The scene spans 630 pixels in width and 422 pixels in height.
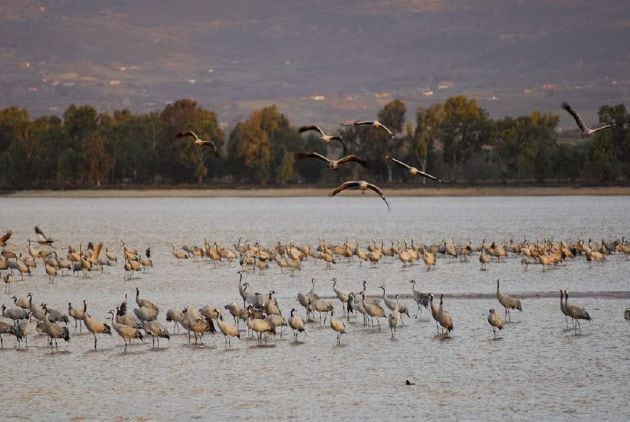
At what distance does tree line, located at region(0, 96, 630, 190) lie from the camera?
129 metres

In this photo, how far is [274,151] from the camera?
137750 millimetres

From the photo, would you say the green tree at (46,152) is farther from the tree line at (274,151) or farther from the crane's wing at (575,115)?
the crane's wing at (575,115)

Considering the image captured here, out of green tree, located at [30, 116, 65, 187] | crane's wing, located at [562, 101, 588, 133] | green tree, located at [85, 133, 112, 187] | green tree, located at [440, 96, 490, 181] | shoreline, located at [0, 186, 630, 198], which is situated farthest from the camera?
green tree, located at [30, 116, 65, 187]

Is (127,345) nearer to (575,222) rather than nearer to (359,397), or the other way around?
(359,397)

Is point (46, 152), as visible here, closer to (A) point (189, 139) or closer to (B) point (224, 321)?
(A) point (189, 139)

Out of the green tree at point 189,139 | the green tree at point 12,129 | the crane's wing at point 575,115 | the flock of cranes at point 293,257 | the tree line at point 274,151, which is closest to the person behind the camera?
the crane's wing at point 575,115

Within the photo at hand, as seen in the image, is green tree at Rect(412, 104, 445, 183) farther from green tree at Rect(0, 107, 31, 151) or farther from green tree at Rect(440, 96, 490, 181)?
green tree at Rect(0, 107, 31, 151)

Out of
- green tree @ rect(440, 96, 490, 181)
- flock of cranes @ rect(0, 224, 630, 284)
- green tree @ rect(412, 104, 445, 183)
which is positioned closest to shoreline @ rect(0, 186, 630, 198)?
green tree @ rect(440, 96, 490, 181)

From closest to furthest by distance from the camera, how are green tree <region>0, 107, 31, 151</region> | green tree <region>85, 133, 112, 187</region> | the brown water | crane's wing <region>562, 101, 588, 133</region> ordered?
the brown water, crane's wing <region>562, 101, 588, 133</region>, green tree <region>85, 133, 112, 187</region>, green tree <region>0, 107, 31, 151</region>

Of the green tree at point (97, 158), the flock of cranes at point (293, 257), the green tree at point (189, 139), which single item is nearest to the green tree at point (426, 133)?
the green tree at point (189, 139)

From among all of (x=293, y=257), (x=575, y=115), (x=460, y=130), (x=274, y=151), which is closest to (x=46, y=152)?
(x=274, y=151)

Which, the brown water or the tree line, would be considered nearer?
the brown water

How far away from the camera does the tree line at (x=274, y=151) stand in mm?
128625

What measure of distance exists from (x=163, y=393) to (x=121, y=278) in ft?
63.0
